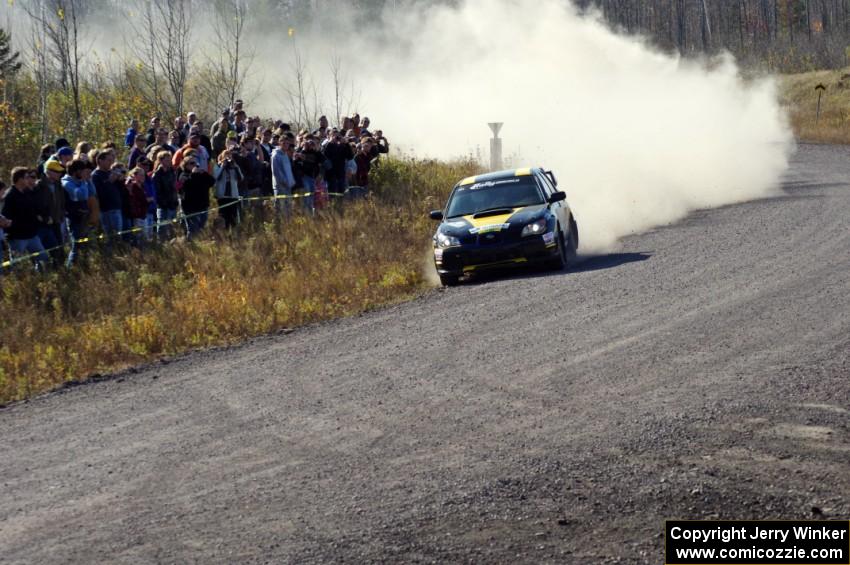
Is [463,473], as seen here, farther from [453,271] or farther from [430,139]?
[430,139]

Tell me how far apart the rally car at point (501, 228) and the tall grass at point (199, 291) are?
3.13ft

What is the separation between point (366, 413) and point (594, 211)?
17474 mm

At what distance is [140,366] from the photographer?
549 inches

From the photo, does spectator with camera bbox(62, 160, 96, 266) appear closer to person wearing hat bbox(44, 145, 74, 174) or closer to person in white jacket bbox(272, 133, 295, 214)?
person wearing hat bbox(44, 145, 74, 174)

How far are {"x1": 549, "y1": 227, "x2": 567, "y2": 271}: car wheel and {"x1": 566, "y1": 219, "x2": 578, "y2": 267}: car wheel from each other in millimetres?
592

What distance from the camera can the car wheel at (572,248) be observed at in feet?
64.9

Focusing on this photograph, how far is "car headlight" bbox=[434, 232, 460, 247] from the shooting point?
18406 mm

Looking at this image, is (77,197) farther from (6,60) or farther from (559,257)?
(6,60)

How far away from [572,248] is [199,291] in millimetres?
6509

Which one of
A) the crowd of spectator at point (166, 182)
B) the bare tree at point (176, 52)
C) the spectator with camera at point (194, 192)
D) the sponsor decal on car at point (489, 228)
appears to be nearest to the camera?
the crowd of spectator at point (166, 182)

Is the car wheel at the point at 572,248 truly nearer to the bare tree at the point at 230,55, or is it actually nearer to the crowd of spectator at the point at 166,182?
the crowd of spectator at the point at 166,182

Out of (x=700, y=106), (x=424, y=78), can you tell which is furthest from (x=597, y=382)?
(x=424, y=78)

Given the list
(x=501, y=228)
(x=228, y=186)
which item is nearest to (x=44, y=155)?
(x=228, y=186)

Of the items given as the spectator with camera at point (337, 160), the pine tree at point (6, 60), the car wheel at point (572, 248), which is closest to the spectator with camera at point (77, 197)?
the spectator with camera at point (337, 160)
